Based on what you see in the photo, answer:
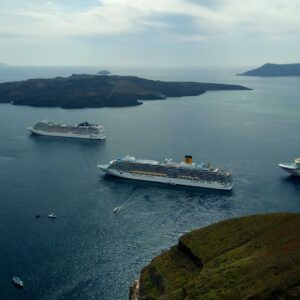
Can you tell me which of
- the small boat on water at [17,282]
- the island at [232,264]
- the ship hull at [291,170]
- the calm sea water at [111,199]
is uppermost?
the island at [232,264]

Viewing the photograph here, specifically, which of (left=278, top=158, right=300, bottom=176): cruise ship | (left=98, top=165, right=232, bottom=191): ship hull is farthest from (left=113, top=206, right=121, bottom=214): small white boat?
(left=278, top=158, right=300, bottom=176): cruise ship

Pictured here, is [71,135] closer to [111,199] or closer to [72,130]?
[72,130]

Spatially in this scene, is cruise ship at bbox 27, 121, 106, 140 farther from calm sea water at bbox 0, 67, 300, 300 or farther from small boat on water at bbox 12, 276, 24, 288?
small boat on water at bbox 12, 276, 24, 288

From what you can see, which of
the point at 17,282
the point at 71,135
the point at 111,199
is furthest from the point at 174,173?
the point at 71,135

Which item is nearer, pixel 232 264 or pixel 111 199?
pixel 232 264

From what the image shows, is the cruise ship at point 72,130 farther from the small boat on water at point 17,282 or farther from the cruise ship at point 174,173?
the small boat on water at point 17,282

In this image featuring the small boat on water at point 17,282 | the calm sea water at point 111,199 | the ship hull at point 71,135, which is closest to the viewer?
the small boat on water at point 17,282

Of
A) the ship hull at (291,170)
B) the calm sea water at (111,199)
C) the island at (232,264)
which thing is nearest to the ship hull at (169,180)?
the calm sea water at (111,199)
